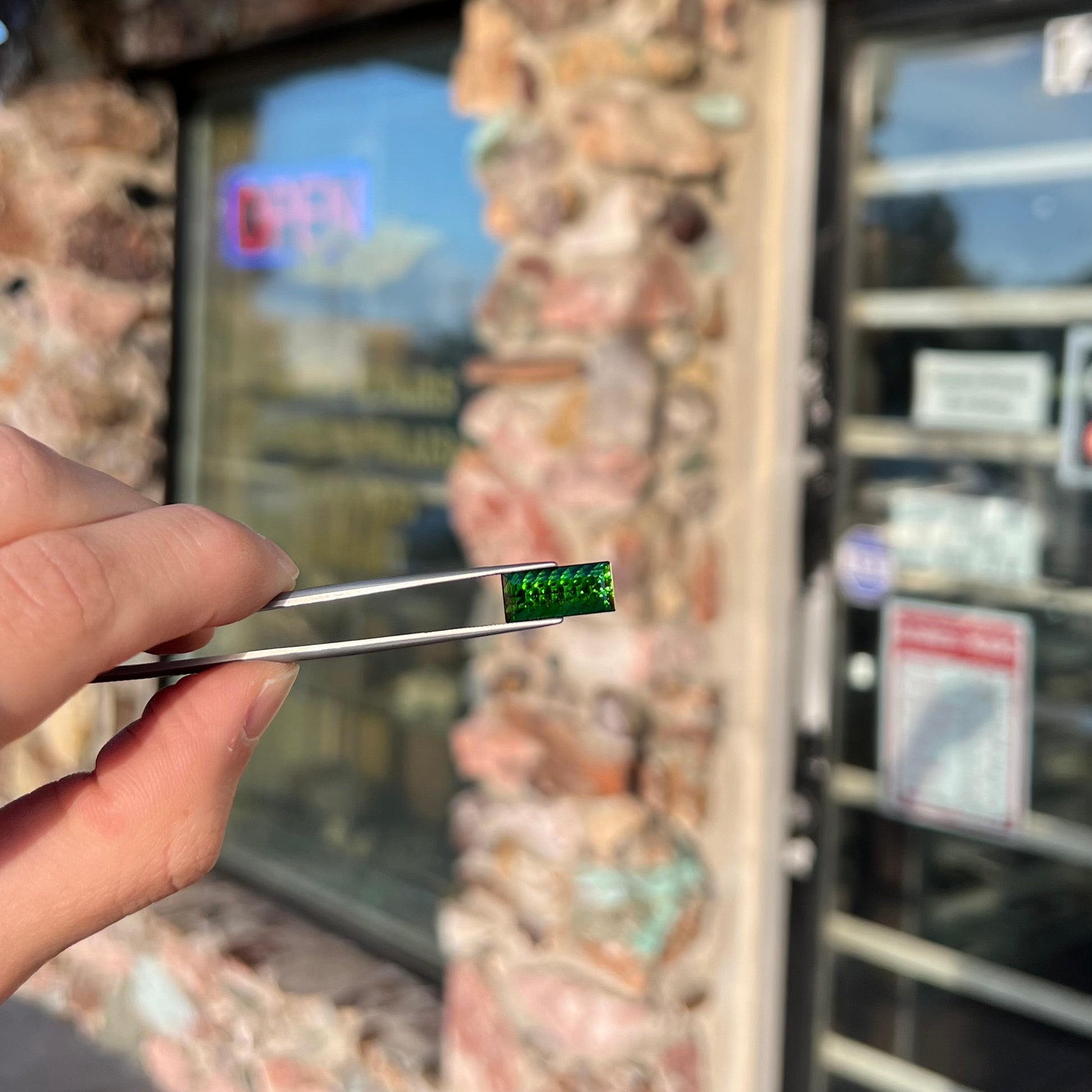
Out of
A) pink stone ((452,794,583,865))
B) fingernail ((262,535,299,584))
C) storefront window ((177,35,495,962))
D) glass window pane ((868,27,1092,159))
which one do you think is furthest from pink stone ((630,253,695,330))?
fingernail ((262,535,299,584))

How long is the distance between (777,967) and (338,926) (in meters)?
1.04

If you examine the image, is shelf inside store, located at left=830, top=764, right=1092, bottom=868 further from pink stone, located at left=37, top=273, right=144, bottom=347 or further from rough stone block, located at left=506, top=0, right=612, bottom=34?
pink stone, located at left=37, top=273, right=144, bottom=347

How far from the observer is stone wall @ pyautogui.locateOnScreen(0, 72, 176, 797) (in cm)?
267

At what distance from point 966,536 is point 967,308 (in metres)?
0.31

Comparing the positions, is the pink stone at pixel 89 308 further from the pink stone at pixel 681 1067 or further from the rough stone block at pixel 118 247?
the pink stone at pixel 681 1067

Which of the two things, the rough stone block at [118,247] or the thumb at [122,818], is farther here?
the rough stone block at [118,247]

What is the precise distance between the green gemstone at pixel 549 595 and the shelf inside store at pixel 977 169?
1.24 metres

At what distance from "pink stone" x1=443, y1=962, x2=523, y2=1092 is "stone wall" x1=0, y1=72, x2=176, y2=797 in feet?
3.33

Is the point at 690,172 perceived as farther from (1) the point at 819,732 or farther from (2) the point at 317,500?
(2) the point at 317,500

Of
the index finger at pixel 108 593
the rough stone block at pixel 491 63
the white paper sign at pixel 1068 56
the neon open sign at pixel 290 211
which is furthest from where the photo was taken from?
the neon open sign at pixel 290 211

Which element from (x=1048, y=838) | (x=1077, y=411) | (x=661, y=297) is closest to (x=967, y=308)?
(x=1077, y=411)

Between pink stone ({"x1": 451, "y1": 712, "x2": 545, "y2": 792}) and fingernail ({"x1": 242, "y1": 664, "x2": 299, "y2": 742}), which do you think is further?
pink stone ({"x1": 451, "y1": 712, "x2": 545, "y2": 792})

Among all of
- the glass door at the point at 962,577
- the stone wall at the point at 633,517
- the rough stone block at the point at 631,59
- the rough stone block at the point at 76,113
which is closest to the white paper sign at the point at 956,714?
the glass door at the point at 962,577

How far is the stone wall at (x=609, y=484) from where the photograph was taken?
1.76 metres
